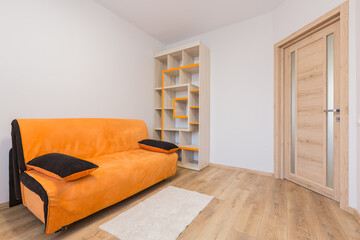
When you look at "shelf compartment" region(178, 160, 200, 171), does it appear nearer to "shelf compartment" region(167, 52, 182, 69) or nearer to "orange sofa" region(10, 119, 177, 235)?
"orange sofa" region(10, 119, 177, 235)

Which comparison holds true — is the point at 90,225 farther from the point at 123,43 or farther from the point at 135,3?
the point at 135,3

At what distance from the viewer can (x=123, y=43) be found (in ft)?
9.24

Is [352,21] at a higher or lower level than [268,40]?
lower

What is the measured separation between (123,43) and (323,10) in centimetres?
282

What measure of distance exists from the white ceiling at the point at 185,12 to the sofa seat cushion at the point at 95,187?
2326 millimetres

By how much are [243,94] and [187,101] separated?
1.13 m

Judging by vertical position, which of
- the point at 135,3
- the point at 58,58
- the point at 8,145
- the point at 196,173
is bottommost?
the point at 196,173

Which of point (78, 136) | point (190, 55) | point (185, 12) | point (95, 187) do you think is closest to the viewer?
point (95, 187)

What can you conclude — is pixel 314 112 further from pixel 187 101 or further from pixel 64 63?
pixel 64 63

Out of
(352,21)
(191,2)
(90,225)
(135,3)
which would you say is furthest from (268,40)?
(90,225)

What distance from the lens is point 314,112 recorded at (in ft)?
6.72

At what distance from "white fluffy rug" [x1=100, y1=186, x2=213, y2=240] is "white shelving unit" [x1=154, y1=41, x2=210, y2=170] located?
1.14 m

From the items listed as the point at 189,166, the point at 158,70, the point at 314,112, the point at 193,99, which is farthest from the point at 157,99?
the point at 314,112

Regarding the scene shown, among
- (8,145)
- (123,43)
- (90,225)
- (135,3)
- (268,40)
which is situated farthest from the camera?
(123,43)
